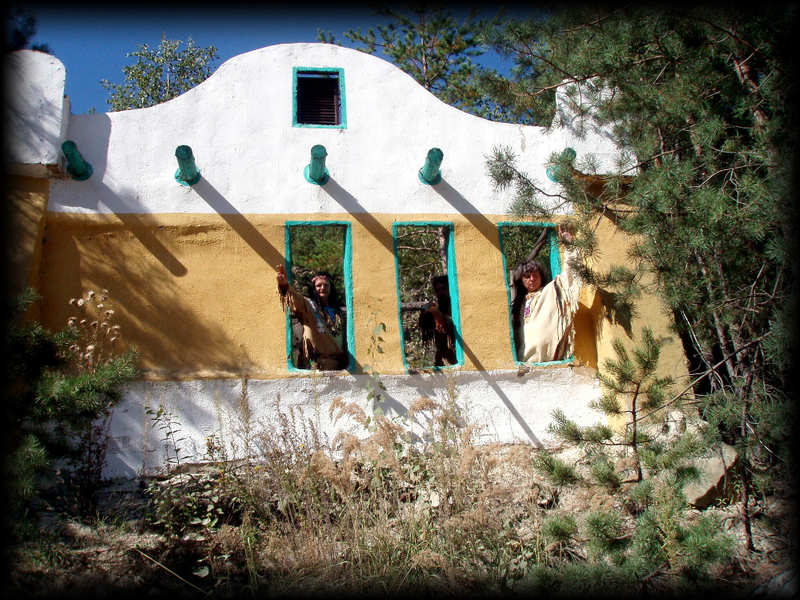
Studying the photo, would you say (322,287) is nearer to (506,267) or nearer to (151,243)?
(151,243)

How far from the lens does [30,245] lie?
7016 millimetres

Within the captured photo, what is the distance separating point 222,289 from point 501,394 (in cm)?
310

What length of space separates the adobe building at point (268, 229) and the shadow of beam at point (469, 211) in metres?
0.02

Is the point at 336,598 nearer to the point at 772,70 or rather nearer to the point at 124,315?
the point at 124,315

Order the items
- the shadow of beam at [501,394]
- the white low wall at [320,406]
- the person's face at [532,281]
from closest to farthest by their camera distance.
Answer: the white low wall at [320,406]
the shadow of beam at [501,394]
the person's face at [532,281]

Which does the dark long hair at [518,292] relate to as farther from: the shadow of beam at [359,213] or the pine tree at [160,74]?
the pine tree at [160,74]

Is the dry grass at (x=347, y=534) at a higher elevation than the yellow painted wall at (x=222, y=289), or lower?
lower

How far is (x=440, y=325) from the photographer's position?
806 centimetres

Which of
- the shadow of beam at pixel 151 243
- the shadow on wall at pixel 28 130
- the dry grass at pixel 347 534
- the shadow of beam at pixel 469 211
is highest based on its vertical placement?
the shadow on wall at pixel 28 130

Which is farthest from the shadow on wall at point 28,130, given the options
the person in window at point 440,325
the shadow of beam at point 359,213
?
the person in window at point 440,325

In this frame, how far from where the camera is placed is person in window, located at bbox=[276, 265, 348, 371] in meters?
7.18

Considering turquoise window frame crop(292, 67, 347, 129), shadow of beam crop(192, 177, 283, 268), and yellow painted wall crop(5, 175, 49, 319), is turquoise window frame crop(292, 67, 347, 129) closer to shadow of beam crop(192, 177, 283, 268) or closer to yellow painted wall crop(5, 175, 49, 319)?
shadow of beam crop(192, 177, 283, 268)

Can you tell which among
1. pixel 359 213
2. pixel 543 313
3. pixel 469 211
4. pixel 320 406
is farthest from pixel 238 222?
pixel 543 313

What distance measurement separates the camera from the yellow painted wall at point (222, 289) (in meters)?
7.14
